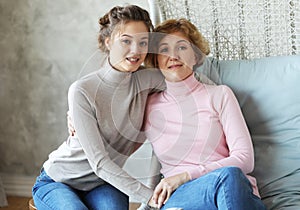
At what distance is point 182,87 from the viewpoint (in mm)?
1808

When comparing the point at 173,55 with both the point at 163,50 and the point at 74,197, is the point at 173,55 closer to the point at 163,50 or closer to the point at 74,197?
the point at 163,50

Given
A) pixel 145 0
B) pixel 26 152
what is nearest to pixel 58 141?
pixel 26 152

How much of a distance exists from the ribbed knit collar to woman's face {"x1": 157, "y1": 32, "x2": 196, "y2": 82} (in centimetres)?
13

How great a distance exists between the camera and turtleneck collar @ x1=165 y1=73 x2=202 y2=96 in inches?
71.0

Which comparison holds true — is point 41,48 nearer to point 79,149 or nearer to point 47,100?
point 47,100

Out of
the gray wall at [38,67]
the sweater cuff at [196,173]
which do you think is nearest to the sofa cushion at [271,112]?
the sweater cuff at [196,173]

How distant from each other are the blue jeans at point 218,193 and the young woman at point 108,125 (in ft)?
0.43

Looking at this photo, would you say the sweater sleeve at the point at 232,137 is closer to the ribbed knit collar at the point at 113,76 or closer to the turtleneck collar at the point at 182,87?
the turtleneck collar at the point at 182,87

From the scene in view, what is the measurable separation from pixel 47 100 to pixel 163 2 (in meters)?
0.85

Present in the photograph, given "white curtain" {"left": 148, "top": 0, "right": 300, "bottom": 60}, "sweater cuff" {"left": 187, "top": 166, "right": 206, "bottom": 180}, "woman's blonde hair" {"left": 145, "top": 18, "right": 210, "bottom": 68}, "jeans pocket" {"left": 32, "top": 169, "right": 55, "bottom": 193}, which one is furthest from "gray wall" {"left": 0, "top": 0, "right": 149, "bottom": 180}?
"sweater cuff" {"left": 187, "top": 166, "right": 206, "bottom": 180}

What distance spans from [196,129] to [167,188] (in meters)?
0.25

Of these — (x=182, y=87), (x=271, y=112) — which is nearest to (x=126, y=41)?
(x=182, y=87)

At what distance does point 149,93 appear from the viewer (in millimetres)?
1859

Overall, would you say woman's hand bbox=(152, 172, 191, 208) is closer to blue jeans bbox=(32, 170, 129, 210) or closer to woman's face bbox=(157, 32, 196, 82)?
blue jeans bbox=(32, 170, 129, 210)
